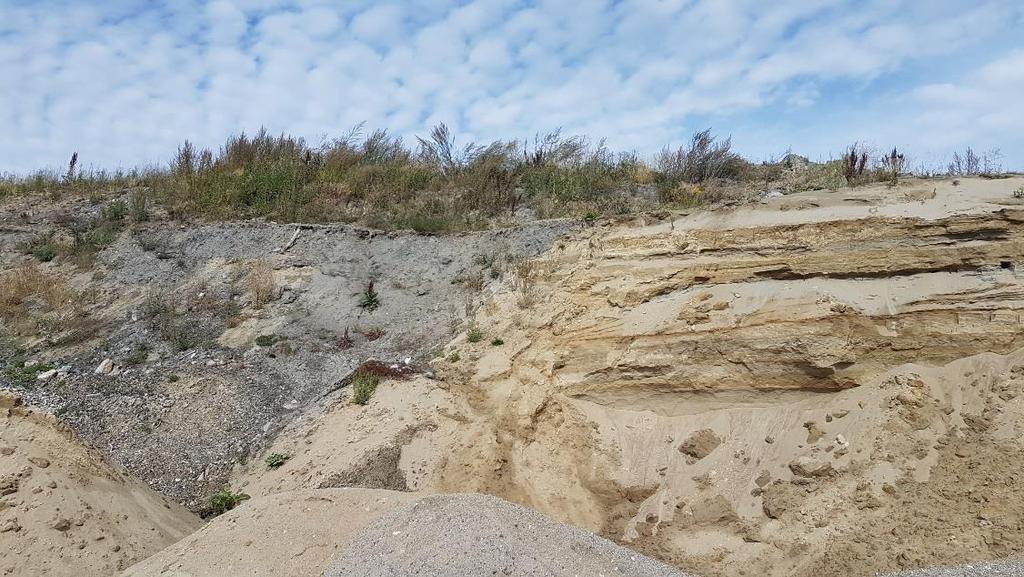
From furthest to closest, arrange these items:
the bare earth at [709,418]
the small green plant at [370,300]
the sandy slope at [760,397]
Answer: the small green plant at [370,300]
the sandy slope at [760,397]
the bare earth at [709,418]

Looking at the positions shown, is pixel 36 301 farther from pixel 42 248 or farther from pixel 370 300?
pixel 370 300

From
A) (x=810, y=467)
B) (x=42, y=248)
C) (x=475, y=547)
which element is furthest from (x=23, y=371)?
(x=810, y=467)

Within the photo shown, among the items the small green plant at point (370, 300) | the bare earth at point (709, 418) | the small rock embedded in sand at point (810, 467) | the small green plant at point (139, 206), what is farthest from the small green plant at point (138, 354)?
the small rock embedded in sand at point (810, 467)

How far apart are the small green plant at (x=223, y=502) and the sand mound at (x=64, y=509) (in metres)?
0.74

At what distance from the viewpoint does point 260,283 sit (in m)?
12.8

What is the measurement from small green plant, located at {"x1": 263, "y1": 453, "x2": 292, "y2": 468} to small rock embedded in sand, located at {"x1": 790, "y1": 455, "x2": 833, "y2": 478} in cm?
603

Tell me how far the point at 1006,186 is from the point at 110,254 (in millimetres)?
14971

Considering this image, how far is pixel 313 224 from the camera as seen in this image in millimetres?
14148

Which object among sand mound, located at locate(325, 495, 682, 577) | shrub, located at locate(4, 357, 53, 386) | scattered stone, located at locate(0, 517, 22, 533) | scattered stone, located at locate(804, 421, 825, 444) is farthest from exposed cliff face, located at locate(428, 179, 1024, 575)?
shrub, located at locate(4, 357, 53, 386)

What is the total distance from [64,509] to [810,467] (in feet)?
23.2

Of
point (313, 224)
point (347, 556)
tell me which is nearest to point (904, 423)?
point (347, 556)

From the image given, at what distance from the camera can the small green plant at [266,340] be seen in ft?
37.8

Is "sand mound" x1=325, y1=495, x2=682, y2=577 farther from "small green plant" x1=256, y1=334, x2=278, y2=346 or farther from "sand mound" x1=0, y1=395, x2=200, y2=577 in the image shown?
"small green plant" x1=256, y1=334, x2=278, y2=346

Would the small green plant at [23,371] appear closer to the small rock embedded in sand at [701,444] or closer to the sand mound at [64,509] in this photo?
the sand mound at [64,509]
